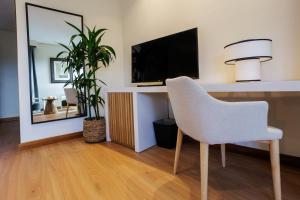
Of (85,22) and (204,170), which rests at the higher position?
(85,22)

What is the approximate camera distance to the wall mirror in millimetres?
2287

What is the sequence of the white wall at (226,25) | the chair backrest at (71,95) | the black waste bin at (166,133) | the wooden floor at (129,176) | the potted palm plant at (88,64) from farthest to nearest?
the chair backrest at (71,95), the potted palm plant at (88,64), the black waste bin at (166,133), the white wall at (226,25), the wooden floor at (129,176)

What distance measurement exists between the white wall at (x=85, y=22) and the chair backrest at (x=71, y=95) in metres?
0.27

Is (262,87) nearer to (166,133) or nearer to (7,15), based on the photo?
(166,133)

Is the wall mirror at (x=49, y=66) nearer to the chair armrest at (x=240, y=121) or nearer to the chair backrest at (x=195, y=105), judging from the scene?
the chair backrest at (x=195, y=105)

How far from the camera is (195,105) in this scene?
3.25 ft

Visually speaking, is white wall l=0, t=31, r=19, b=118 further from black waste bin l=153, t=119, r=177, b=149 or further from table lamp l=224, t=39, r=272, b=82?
table lamp l=224, t=39, r=272, b=82

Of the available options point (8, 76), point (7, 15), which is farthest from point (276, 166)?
point (8, 76)

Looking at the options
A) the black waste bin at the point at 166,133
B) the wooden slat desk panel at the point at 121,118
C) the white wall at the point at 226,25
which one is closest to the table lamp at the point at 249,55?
the white wall at the point at 226,25

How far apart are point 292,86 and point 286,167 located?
0.95 metres

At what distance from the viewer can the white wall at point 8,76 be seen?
4074mm

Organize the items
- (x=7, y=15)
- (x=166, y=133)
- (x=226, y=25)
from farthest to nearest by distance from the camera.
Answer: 1. (x=7, y=15)
2. (x=166, y=133)
3. (x=226, y=25)

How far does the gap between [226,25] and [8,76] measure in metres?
4.58

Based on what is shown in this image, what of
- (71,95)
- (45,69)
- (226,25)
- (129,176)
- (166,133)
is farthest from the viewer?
(71,95)
